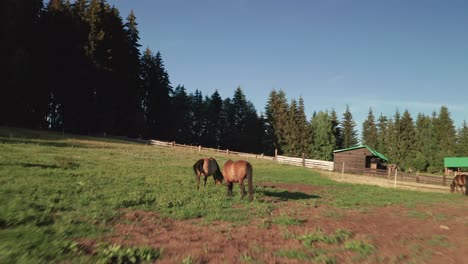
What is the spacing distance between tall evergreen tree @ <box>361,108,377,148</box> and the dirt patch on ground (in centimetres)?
9028

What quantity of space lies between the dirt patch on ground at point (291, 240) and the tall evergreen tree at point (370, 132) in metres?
90.3

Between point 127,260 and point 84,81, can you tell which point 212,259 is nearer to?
point 127,260

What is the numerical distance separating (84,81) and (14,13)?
11.4 m

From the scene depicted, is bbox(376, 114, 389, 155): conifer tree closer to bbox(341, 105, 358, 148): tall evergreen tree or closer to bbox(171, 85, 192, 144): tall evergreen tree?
bbox(341, 105, 358, 148): tall evergreen tree

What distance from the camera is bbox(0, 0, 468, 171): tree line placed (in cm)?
4044

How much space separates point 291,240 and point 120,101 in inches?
1861

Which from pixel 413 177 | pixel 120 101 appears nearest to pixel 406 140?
pixel 413 177

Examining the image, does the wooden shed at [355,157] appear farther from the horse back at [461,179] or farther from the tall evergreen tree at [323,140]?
the tall evergreen tree at [323,140]

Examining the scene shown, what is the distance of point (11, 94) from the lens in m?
36.8

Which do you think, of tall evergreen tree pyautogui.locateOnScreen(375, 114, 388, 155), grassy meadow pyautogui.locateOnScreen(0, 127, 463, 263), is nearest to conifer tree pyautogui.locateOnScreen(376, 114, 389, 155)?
tall evergreen tree pyautogui.locateOnScreen(375, 114, 388, 155)

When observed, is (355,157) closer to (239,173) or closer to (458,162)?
(458,162)

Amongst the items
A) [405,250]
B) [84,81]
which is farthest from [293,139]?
[405,250]

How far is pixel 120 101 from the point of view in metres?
49.7

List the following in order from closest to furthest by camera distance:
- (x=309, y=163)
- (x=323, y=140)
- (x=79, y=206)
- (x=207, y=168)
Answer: (x=79, y=206) → (x=207, y=168) → (x=309, y=163) → (x=323, y=140)
